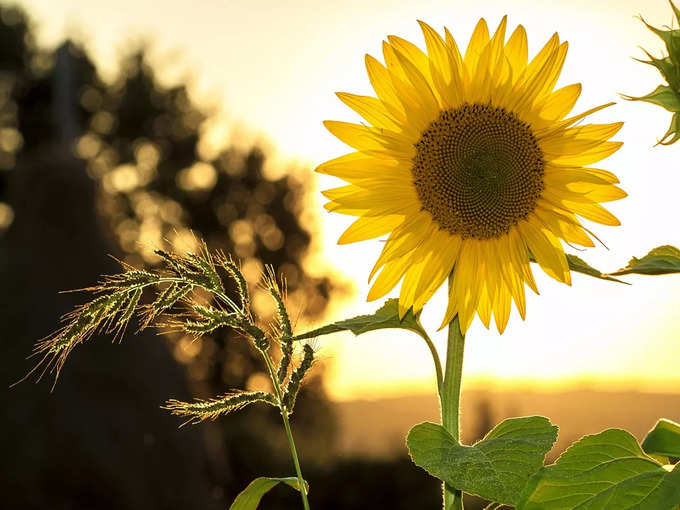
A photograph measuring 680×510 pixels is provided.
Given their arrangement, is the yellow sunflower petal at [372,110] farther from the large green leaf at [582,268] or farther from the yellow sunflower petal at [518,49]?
the large green leaf at [582,268]

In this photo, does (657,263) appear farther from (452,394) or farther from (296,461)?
(296,461)

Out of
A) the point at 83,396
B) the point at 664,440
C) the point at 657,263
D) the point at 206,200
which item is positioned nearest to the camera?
the point at 657,263

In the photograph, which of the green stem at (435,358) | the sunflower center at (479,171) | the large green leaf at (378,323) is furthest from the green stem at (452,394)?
the sunflower center at (479,171)

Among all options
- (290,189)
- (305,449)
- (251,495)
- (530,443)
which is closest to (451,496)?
(530,443)

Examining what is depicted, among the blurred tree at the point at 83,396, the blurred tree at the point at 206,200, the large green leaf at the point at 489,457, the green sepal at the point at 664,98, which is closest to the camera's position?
the large green leaf at the point at 489,457

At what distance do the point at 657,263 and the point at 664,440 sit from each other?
40cm

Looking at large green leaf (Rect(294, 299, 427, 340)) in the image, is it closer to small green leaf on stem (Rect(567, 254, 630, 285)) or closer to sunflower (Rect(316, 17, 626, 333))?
sunflower (Rect(316, 17, 626, 333))

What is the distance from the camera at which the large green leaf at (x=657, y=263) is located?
167 centimetres

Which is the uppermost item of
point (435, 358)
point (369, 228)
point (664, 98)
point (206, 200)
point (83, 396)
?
point (206, 200)

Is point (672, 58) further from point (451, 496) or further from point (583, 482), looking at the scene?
point (451, 496)

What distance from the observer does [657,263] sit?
1688mm

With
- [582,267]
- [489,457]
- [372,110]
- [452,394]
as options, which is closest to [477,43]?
[372,110]

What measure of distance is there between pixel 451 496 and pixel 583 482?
238 mm

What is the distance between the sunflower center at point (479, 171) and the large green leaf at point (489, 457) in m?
0.51
